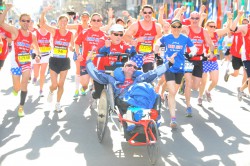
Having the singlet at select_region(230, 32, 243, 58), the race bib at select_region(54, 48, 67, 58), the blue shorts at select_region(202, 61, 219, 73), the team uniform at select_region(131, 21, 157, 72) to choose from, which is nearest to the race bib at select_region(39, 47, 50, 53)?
the race bib at select_region(54, 48, 67, 58)

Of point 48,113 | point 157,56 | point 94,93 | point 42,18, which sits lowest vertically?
point 48,113

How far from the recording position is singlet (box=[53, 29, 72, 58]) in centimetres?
844

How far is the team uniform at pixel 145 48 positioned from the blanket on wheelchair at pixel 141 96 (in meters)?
2.75

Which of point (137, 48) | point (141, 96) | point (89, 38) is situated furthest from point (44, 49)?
point (141, 96)

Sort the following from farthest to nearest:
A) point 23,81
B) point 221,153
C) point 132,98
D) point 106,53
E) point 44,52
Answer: point 44,52, point 23,81, point 106,53, point 221,153, point 132,98

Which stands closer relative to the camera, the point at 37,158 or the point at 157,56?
the point at 37,158

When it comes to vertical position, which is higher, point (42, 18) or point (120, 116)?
point (42, 18)

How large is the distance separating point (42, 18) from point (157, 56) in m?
2.87

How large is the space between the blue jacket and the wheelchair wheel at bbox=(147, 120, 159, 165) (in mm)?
321

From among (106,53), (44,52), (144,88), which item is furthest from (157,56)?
(44,52)

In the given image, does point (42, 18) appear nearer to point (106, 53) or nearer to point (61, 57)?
point (61, 57)

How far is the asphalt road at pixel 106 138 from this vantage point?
5.18 meters

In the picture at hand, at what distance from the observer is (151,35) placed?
796cm

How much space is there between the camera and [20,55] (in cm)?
764
